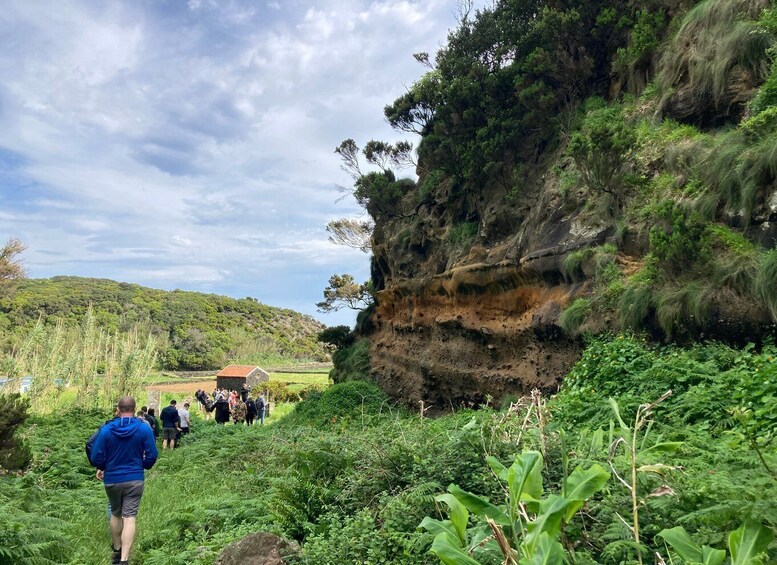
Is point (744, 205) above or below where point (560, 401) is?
above

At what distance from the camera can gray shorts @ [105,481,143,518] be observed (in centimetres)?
526

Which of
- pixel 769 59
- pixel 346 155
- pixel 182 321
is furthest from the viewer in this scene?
pixel 182 321

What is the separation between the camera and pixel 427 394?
1595 cm

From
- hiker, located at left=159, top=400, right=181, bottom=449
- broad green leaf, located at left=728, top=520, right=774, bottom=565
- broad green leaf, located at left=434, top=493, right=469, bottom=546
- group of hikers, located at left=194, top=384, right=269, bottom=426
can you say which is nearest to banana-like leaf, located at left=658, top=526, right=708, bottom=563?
broad green leaf, located at left=728, top=520, right=774, bottom=565

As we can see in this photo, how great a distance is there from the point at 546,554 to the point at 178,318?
78.6 m

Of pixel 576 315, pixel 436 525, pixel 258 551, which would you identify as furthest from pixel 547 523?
pixel 576 315

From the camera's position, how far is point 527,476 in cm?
195

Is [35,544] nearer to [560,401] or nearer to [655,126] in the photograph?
[560,401]

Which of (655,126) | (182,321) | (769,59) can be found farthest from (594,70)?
(182,321)

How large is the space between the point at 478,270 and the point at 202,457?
8163 millimetres

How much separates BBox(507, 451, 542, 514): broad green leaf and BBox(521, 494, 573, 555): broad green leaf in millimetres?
136

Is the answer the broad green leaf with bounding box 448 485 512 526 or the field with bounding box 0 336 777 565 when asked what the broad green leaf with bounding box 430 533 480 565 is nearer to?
the field with bounding box 0 336 777 565

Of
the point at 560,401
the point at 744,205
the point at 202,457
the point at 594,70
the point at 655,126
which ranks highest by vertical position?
the point at 594,70

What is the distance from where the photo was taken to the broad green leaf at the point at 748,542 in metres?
1.73
